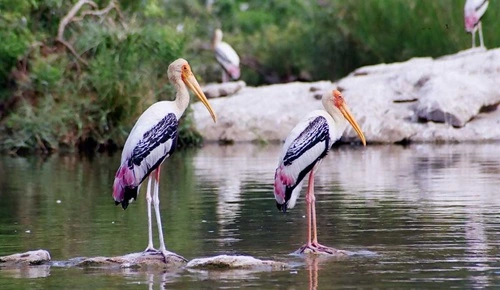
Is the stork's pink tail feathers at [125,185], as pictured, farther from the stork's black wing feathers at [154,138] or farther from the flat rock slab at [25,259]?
Result: the flat rock slab at [25,259]

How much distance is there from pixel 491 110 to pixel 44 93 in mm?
10596

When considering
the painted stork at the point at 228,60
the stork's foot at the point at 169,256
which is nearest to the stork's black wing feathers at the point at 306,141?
the stork's foot at the point at 169,256

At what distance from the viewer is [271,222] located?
15492 millimetres

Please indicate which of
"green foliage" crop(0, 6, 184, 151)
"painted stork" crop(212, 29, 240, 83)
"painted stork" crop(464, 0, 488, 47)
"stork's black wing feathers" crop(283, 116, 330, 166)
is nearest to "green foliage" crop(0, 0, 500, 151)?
"green foliage" crop(0, 6, 184, 151)

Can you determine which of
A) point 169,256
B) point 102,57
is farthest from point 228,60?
point 169,256

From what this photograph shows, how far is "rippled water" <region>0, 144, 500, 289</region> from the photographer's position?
11.1 m

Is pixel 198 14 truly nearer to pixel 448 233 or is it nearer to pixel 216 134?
pixel 216 134

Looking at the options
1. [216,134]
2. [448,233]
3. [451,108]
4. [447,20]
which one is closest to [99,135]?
[216,134]

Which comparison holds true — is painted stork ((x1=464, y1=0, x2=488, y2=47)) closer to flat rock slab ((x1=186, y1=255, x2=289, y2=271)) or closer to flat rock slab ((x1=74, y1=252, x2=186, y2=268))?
flat rock slab ((x1=74, y1=252, x2=186, y2=268))

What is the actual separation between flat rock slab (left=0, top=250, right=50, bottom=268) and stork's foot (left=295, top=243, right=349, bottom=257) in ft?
7.76

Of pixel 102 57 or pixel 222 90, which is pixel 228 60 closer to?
pixel 222 90

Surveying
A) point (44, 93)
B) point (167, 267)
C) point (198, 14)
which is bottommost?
point (167, 267)

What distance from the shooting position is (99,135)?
32.1 m

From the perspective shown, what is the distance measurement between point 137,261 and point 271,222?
3712 mm
